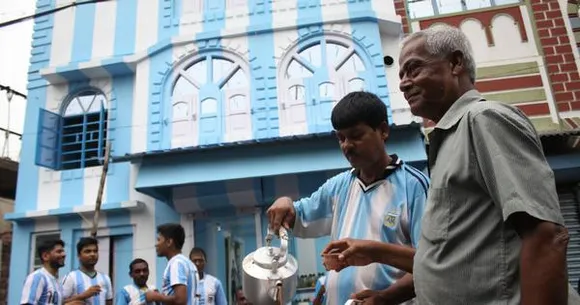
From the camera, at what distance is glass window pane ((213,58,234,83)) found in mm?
8523

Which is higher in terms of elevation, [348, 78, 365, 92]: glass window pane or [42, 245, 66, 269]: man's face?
[348, 78, 365, 92]: glass window pane

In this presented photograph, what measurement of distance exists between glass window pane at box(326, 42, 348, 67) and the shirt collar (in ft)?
23.4

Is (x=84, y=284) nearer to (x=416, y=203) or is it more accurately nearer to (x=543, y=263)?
(x=416, y=203)

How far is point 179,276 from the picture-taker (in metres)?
3.66

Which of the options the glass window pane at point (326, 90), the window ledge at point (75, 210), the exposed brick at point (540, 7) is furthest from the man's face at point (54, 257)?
the exposed brick at point (540, 7)

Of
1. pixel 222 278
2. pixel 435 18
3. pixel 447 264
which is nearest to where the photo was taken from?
pixel 447 264

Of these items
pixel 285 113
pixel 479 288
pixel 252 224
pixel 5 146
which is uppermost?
pixel 5 146

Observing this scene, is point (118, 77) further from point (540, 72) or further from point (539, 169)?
point (539, 169)

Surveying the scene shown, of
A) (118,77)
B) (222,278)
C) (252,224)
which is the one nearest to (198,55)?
(118,77)

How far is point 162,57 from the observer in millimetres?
8680

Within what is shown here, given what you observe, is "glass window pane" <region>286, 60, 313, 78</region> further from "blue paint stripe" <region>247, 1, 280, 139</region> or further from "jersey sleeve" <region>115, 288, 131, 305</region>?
"jersey sleeve" <region>115, 288, 131, 305</region>

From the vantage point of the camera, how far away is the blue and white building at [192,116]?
7520 mm

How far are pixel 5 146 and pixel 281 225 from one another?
1274cm

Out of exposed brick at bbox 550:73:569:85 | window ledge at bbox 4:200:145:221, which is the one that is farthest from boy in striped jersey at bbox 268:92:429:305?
exposed brick at bbox 550:73:569:85
